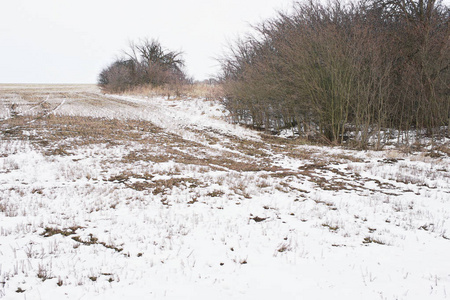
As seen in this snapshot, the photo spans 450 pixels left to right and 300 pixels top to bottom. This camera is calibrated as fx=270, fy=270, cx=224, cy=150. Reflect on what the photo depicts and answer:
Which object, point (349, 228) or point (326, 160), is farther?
point (326, 160)

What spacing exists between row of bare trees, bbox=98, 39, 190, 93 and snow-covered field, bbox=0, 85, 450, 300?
105ft

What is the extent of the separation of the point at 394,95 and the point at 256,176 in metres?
10.3

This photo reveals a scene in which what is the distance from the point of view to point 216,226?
503 cm

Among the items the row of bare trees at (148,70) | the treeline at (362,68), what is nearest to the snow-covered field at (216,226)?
the treeline at (362,68)

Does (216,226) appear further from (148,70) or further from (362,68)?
(148,70)

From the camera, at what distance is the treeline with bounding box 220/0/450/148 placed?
13.0 m

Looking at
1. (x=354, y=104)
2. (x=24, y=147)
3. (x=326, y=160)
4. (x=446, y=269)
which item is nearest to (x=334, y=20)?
(x=354, y=104)

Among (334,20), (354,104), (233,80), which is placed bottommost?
(354,104)

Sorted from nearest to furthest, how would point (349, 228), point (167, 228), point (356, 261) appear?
point (356, 261) < point (167, 228) < point (349, 228)

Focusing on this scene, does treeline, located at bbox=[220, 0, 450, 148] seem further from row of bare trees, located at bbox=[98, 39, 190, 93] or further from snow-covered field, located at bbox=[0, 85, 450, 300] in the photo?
row of bare trees, located at bbox=[98, 39, 190, 93]

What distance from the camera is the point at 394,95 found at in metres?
14.2

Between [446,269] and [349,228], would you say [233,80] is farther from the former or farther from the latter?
[446,269]

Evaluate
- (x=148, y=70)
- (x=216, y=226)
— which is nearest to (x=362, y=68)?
(x=216, y=226)

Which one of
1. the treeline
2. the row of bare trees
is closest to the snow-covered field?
the treeline
